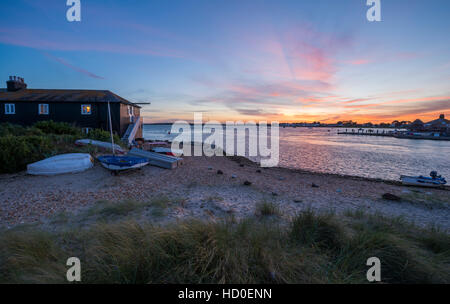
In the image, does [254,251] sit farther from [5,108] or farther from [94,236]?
[5,108]

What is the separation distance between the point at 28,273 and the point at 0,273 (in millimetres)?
576

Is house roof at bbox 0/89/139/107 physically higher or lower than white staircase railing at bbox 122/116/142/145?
higher

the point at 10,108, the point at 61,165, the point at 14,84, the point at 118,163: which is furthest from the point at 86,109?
the point at 118,163

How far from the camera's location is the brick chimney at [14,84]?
75.0ft

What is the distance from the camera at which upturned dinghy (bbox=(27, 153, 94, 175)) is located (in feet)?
29.4

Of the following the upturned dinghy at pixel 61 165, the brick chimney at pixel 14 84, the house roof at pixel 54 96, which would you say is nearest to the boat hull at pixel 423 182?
the upturned dinghy at pixel 61 165

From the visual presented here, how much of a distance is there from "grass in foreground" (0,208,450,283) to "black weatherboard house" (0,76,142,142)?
66.9ft

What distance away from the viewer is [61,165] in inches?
365

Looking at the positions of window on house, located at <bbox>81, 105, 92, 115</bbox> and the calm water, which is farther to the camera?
window on house, located at <bbox>81, 105, 92, 115</bbox>

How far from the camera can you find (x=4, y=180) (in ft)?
27.4

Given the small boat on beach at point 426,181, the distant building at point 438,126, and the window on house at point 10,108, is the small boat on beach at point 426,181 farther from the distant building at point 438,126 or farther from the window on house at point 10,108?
the distant building at point 438,126

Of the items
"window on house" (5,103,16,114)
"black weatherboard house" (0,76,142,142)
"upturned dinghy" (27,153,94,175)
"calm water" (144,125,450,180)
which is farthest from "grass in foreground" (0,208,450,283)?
"window on house" (5,103,16,114)

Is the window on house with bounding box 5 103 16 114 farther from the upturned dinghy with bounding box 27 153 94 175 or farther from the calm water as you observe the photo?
the calm water
